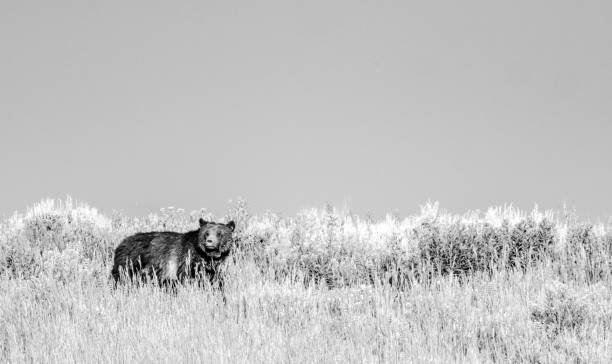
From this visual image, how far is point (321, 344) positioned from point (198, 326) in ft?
4.45

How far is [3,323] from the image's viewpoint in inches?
333

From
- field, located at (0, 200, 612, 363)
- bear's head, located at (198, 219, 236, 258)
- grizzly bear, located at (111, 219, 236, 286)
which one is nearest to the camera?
field, located at (0, 200, 612, 363)

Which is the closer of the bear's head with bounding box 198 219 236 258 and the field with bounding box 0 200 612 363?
the field with bounding box 0 200 612 363

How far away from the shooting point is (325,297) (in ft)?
32.5

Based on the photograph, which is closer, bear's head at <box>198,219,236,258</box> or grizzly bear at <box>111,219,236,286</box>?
bear's head at <box>198,219,236,258</box>

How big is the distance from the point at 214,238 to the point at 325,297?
5.45 feet

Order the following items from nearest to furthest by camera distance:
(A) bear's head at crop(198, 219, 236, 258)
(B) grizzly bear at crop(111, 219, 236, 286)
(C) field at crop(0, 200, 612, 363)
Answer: (C) field at crop(0, 200, 612, 363)
(A) bear's head at crop(198, 219, 236, 258)
(B) grizzly bear at crop(111, 219, 236, 286)

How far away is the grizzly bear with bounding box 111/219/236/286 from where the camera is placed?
966 centimetres

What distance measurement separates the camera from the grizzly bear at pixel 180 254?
9656mm

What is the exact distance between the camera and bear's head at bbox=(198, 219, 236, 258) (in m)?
9.51

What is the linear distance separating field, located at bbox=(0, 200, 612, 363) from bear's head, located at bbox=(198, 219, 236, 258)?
21.8 inches

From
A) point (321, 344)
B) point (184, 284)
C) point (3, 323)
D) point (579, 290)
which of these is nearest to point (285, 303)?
point (184, 284)

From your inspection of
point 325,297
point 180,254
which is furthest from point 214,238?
point 325,297

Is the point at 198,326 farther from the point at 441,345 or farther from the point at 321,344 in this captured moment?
the point at 441,345
